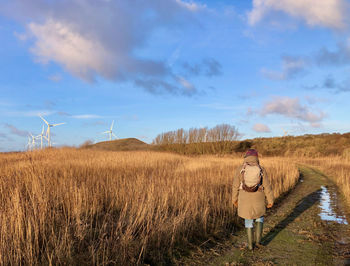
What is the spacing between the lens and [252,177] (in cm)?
452

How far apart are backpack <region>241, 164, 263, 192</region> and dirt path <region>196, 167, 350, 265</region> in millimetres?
1215

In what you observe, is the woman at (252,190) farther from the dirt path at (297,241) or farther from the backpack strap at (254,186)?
the dirt path at (297,241)

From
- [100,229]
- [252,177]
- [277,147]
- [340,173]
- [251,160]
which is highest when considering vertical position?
[277,147]

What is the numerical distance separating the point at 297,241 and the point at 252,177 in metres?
2.09

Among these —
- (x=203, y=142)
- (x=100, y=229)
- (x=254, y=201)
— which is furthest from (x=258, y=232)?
(x=203, y=142)

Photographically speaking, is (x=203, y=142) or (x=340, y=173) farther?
(x=203, y=142)

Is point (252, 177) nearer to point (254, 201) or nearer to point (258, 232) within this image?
point (254, 201)

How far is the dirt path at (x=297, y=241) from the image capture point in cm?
439

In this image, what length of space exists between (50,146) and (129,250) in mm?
18034

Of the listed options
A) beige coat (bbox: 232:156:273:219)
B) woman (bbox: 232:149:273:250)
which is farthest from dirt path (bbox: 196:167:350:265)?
beige coat (bbox: 232:156:273:219)

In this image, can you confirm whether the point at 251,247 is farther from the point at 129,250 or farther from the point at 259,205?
the point at 129,250

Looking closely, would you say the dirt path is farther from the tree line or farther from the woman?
the tree line

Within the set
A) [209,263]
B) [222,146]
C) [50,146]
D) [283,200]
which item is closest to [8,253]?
[209,263]

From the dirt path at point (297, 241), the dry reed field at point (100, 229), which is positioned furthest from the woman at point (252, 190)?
the dry reed field at point (100, 229)
